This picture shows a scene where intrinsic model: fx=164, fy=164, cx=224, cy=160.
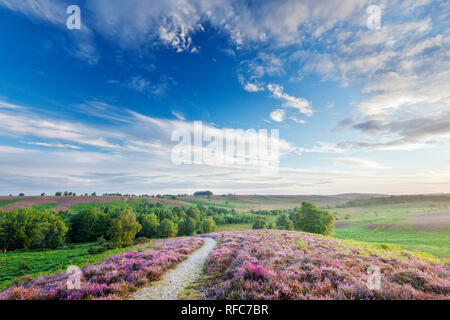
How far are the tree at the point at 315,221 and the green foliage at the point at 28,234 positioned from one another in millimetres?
62976

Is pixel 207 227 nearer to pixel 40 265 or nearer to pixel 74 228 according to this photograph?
pixel 74 228

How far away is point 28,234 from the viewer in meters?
44.8

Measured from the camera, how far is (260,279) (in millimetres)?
7477

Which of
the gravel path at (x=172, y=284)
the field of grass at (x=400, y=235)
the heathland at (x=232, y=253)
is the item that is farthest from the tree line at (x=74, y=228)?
the field of grass at (x=400, y=235)

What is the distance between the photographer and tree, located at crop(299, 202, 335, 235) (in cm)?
4081

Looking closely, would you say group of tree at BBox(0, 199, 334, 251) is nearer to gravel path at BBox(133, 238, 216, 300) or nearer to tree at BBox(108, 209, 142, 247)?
tree at BBox(108, 209, 142, 247)

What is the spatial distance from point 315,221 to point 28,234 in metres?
76.7

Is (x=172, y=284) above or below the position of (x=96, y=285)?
below

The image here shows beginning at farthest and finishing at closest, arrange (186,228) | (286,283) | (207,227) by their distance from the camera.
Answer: (207,227), (186,228), (286,283)

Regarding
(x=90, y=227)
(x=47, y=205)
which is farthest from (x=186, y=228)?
(x=47, y=205)
